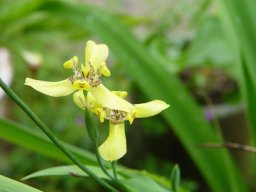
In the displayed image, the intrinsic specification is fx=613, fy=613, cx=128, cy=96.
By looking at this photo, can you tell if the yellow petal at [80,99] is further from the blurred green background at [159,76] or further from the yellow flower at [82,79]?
the blurred green background at [159,76]

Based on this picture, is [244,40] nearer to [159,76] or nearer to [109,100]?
[159,76]

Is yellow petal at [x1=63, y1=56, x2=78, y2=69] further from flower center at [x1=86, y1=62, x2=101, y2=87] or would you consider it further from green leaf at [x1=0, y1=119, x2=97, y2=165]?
green leaf at [x1=0, y1=119, x2=97, y2=165]

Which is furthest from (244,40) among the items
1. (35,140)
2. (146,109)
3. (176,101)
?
(146,109)

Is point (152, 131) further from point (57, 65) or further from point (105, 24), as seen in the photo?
point (105, 24)

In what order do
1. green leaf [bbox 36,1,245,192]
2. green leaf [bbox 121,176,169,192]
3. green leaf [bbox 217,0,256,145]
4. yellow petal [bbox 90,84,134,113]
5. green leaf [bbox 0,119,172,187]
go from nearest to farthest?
yellow petal [bbox 90,84,134,113] → green leaf [bbox 121,176,169,192] → green leaf [bbox 0,119,172,187] → green leaf [bbox 217,0,256,145] → green leaf [bbox 36,1,245,192]

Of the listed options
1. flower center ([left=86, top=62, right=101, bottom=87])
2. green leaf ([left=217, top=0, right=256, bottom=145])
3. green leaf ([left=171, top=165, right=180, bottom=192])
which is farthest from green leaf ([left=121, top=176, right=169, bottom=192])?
green leaf ([left=217, top=0, right=256, bottom=145])

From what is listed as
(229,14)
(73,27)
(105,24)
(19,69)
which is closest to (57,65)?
(19,69)

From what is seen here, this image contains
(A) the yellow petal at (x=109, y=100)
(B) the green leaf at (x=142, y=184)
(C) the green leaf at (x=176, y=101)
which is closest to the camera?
(A) the yellow petal at (x=109, y=100)

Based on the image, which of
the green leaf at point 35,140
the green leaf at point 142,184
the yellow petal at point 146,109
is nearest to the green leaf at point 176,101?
the green leaf at point 35,140
